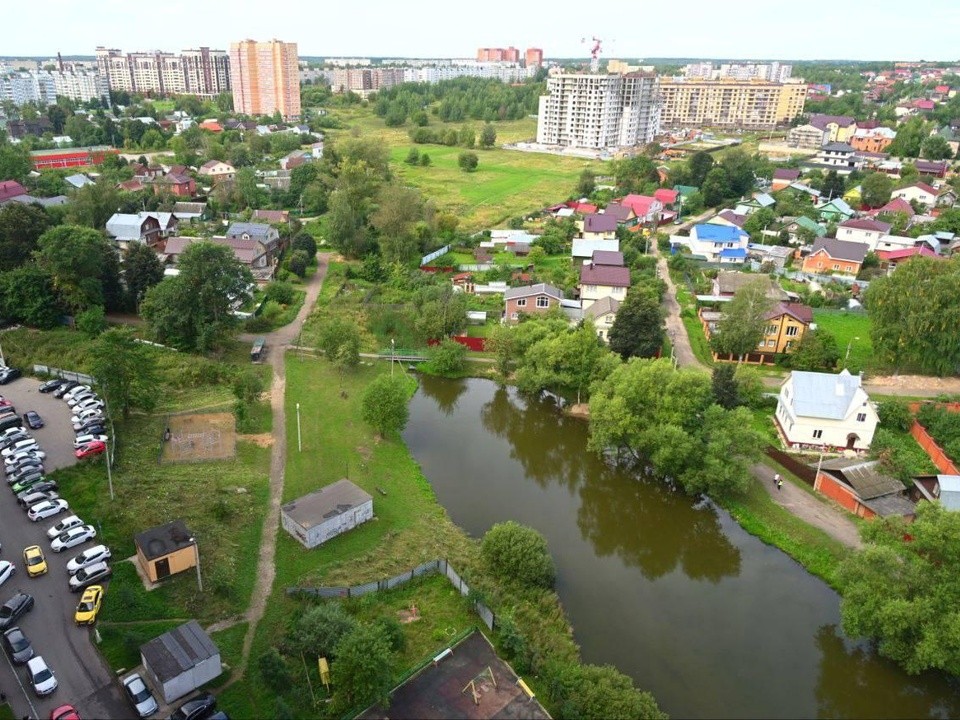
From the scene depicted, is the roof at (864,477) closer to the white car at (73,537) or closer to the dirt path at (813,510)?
the dirt path at (813,510)

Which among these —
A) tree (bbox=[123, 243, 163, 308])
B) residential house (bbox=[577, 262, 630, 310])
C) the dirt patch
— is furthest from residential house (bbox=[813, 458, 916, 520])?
tree (bbox=[123, 243, 163, 308])

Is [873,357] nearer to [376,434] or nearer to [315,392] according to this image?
[376,434]

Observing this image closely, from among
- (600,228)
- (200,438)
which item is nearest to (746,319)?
(600,228)

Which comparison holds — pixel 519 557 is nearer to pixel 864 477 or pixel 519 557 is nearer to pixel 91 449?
pixel 864 477

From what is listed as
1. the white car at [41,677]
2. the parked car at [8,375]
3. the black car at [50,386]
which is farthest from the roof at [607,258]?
the white car at [41,677]

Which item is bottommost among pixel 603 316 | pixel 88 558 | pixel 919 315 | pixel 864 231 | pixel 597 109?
pixel 88 558

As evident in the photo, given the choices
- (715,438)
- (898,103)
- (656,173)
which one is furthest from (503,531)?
(898,103)

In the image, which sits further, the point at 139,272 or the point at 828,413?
the point at 139,272
